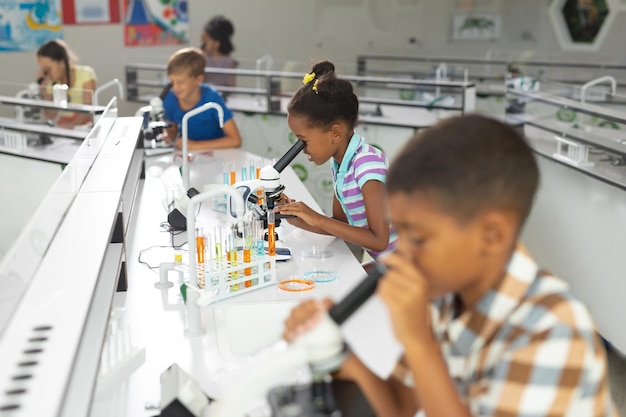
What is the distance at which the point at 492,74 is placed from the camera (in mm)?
6062

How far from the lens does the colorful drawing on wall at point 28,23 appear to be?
596cm

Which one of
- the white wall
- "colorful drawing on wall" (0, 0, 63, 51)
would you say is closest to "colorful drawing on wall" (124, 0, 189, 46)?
the white wall

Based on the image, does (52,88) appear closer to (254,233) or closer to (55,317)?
(254,233)

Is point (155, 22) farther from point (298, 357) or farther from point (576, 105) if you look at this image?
point (298, 357)

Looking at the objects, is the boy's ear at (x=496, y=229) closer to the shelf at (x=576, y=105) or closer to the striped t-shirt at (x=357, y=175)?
the striped t-shirt at (x=357, y=175)

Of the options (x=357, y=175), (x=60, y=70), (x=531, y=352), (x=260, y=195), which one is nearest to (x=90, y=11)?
(x=60, y=70)

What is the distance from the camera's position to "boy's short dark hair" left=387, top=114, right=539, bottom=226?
95 centimetres

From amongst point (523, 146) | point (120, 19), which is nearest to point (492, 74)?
point (120, 19)

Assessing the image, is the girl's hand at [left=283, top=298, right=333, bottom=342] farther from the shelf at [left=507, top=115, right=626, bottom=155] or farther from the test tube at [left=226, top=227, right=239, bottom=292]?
the shelf at [left=507, top=115, right=626, bottom=155]

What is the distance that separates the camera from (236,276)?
2.04 m

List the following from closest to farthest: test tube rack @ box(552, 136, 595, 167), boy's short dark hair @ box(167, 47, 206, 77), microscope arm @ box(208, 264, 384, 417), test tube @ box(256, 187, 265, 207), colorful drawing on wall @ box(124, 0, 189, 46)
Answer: microscope arm @ box(208, 264, 384, 417) < test tube @ box(256, 187, 265, 207) < test tube rack @ box(552, 136, 595, 167) < boy's short dark hair @ box(167, 47, 206, 77) < colorful drawing on wall @ box(124, 0, 189, 46)

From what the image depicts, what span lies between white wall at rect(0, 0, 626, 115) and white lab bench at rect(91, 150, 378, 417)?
465 centimetres

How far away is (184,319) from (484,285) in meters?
1.06

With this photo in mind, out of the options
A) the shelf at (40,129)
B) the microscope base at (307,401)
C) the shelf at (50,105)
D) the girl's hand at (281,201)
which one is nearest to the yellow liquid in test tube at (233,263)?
the girl's hand at (281,201)
